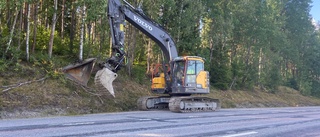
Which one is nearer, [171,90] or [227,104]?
[171,90]

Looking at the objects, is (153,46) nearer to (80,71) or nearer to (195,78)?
(195,78)

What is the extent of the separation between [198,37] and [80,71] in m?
11.8

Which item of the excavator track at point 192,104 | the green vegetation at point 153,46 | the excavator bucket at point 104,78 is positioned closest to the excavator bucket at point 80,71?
the green vegetation at point 153,46

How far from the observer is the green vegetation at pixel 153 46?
611 inches

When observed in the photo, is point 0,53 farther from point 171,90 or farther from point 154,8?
point 154,8

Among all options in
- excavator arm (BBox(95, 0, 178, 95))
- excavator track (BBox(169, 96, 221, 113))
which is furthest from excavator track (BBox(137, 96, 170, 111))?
excavator arm (BBox(95, 0, 178, 95))

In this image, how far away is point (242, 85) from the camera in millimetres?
34594

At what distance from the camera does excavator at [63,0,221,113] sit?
1532cm

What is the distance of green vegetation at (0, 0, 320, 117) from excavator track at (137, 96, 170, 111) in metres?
0.87

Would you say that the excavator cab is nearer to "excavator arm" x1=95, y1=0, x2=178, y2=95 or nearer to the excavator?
the excavator

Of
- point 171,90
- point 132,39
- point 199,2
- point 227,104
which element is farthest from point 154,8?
point 227,104

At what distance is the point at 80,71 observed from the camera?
1667 centimetres

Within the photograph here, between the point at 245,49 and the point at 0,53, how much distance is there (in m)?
26.8

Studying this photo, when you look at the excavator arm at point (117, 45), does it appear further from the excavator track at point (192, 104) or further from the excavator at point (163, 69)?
the excavator track at point (192, 104)
